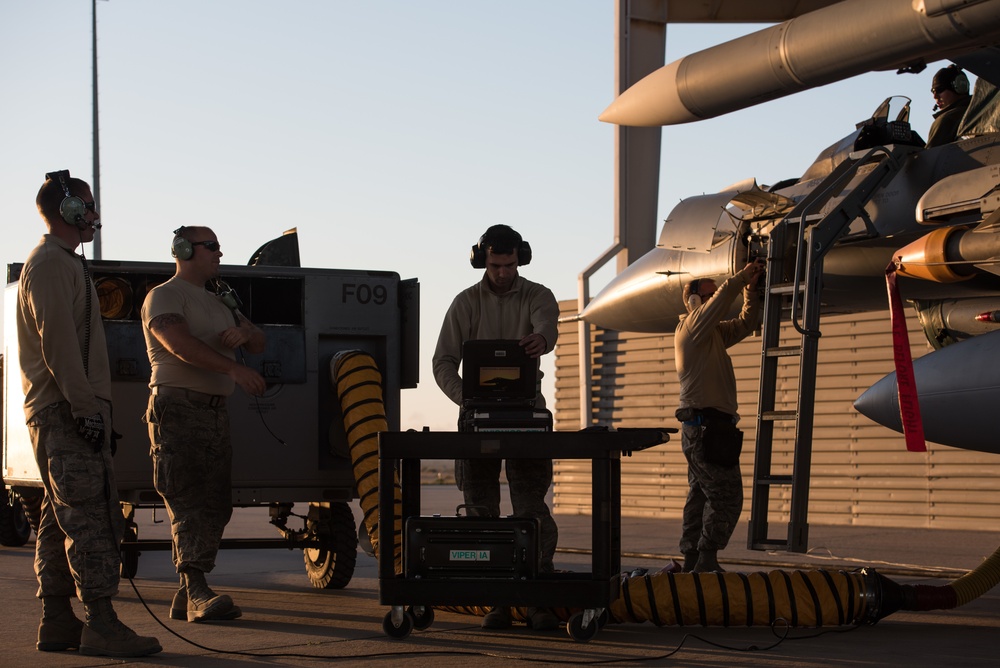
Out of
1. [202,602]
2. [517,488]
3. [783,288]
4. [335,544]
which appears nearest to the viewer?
[517,488]

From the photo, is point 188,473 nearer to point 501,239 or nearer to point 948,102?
point 501,239

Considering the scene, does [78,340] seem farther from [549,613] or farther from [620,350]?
[620,350]

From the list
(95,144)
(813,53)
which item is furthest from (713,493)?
(95,144)

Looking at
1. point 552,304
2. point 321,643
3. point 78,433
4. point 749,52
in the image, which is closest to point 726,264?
point 749,52

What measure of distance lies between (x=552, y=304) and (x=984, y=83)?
3922mm

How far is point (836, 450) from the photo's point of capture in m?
16.5

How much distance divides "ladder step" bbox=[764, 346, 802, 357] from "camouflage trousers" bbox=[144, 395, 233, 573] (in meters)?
3.68

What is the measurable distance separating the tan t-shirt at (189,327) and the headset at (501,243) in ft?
5.30

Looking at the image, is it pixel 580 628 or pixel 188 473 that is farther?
pixel 188 473

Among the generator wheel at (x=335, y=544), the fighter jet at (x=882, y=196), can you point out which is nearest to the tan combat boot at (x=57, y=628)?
the generator wheel at (x=335, y=544)

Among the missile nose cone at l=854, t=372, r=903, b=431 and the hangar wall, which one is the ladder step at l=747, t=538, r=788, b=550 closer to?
the missile nose cone at l=854, t=372, r=903, b=431

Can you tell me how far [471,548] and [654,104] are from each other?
17.0 feet

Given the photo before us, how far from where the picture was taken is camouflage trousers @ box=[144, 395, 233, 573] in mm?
7195

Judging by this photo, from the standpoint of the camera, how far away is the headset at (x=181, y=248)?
7.30m
